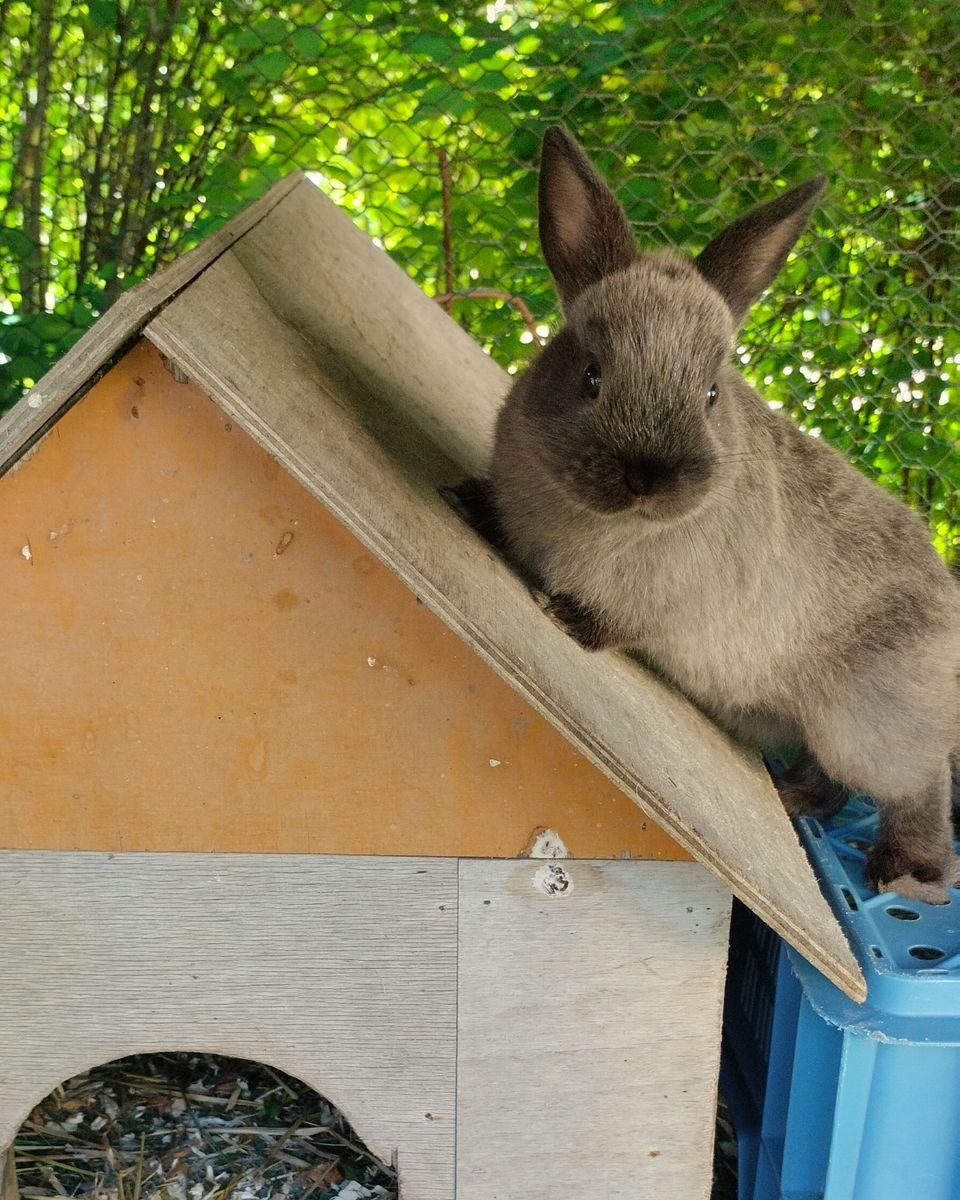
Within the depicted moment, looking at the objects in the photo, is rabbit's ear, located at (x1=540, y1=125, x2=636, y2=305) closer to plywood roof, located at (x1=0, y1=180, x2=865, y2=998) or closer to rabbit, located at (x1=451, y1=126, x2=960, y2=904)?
rabbit, located at (x1=451, y1=126, x2=960, y2=904)

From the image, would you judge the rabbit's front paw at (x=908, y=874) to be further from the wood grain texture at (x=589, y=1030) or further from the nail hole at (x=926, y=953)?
the wood grain texture at (x=589, y=1030)

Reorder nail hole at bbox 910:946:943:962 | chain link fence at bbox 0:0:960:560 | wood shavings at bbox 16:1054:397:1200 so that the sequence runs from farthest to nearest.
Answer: chain link fence at bbox 0:0:960:560 → wood shavings at bbox 16:1054:397:1200 → nail hole at bbox 910:946:943:962

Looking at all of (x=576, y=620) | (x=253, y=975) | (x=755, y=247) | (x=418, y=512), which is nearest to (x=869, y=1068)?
(x=576, y=620)

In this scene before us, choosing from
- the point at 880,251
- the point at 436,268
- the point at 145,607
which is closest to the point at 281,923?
the point at 145,607

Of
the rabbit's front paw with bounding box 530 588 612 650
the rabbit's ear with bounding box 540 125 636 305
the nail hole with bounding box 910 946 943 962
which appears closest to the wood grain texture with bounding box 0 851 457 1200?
the rabbit's front paw with bounding box 530 588 612 650

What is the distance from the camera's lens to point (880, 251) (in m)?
3.84

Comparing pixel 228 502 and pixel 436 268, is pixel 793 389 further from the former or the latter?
pixel 228 502

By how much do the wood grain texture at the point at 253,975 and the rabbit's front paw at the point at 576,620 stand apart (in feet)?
1.36

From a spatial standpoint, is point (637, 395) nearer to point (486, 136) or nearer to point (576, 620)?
point (576, 620)

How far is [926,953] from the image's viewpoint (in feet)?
Answer: 5.08

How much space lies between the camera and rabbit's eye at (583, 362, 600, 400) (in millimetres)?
1594

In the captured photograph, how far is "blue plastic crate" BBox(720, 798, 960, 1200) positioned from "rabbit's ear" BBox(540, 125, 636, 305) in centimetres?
106

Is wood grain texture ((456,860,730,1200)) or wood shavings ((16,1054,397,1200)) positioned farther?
wood shavings ((16,1054,397,1200))

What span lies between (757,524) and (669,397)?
34 cm
